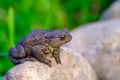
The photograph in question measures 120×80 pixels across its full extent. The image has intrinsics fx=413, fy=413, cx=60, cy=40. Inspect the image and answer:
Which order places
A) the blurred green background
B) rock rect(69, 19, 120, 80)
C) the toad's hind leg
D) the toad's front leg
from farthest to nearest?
the blurred green background
rock rect(69, 19, 120, 80)
the toad's front leg
the toad's hind leg

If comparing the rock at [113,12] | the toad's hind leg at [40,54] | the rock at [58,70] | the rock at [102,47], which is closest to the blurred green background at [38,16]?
the rock at [113,12]

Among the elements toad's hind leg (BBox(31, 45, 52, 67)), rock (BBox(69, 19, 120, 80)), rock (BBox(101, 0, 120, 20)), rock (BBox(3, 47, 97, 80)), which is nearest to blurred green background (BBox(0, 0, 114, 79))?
rock (BBox(101, 0, 120, 20))

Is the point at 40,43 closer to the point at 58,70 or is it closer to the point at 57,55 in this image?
the point at 57,55

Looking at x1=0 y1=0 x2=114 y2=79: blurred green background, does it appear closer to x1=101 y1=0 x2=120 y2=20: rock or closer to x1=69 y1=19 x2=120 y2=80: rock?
x1=101 y1=0 x2=120 y2=20: rock

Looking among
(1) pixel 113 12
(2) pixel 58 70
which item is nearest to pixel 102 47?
(2) pixel 58 70

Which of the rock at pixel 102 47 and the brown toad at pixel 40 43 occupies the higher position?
the brown toad at pixel 40 43

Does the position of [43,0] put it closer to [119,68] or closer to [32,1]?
[32,1]

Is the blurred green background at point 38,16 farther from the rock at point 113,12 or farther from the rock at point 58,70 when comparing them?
the rock at point 58,70

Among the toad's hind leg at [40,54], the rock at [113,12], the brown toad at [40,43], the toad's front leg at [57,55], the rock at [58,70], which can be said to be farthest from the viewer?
the rock at [113,12]
